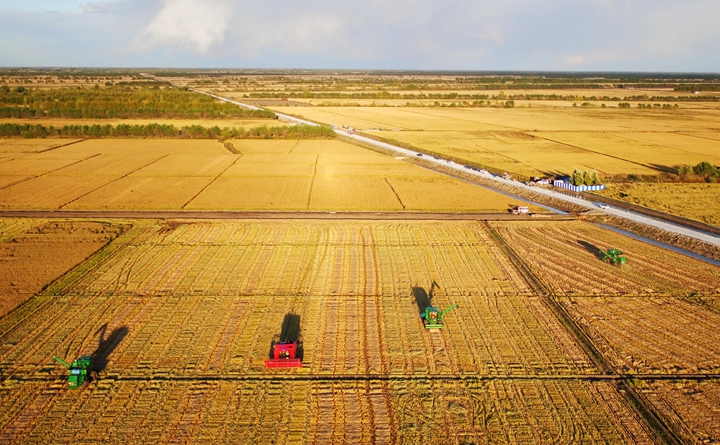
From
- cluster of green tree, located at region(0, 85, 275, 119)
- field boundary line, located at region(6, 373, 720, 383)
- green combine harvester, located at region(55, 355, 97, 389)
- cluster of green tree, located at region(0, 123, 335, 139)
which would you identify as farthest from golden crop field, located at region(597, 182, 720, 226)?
cluster of green tree, located at region(0, 85, 275, 119)

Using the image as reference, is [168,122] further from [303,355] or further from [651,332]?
[651,332]

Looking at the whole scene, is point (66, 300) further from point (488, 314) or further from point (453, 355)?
point (488, 314)

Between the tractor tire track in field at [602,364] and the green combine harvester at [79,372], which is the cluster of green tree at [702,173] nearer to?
the tractor tire track in field at [602,364]

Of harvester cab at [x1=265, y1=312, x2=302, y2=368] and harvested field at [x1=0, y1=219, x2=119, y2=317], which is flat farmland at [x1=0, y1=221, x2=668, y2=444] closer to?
harvester cab at [x1=265, y1=312, x2=302, y2=368]

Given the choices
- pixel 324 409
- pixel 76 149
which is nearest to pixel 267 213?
pixel 324 409

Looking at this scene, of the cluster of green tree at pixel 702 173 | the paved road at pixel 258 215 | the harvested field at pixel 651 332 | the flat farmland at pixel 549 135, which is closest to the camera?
the harvested field at pixel 651 332

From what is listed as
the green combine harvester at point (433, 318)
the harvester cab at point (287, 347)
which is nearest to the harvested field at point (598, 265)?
the green combine harvester at point (433, 318)
